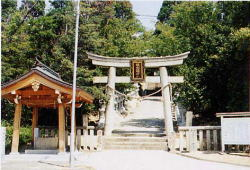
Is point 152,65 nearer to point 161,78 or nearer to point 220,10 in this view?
point 161,78

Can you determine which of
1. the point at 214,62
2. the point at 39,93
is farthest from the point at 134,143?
the point at 214,62

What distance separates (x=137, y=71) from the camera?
17.9 meters

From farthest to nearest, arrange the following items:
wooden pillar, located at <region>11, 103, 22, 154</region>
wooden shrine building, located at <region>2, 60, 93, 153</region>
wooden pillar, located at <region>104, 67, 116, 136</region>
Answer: wooden pillar, located at <region>104, 67, 116, 136</region>
wooden pillar, located at <region>11, 103, 22, 154</region>
wooden shrine building, located at <region>2, 60, 93, 153</region>

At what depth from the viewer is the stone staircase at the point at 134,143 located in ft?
53.1

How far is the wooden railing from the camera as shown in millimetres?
15102

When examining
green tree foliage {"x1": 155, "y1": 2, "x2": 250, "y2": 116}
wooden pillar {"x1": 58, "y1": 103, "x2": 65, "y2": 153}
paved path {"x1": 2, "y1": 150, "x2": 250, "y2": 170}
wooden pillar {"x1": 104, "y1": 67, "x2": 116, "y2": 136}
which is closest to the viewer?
paved path {"x1": 2, "y1": 150, "x2": 250, "y2": 170}

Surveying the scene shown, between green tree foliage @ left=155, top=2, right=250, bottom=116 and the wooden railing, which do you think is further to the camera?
green tree foliage @ left=155, top=2, right=250, bottom=116

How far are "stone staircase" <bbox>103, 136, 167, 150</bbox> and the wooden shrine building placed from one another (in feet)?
11.0

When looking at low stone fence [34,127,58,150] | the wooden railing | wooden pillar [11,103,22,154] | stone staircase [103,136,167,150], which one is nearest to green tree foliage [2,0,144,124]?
stone staircase [103,136,167,150]

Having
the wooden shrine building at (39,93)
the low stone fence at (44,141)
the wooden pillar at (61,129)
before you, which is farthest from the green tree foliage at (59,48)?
the wooden pillar at (61,129)

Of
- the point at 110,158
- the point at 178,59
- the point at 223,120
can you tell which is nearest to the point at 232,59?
the point at 178,59

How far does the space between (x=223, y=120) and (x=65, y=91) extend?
718 centimetres

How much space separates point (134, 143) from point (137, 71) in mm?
4210

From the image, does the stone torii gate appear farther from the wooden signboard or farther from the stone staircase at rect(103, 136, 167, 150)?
Result: the stone staircase at rect(103, 136, 167, 150)
